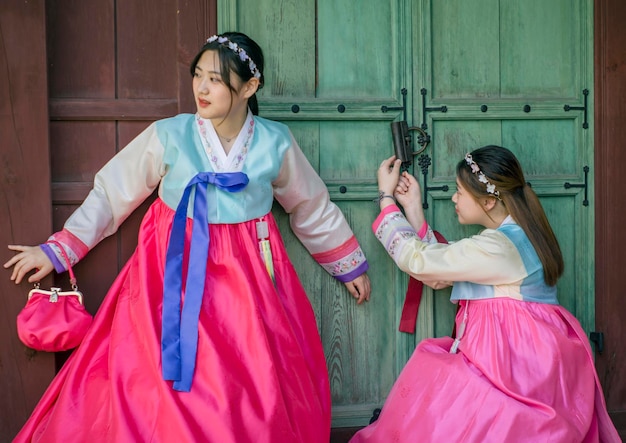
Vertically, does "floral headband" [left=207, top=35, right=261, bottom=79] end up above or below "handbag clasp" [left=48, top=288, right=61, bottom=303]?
above

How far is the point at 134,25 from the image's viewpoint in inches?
107

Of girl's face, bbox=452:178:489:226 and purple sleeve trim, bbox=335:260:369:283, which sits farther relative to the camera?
purple sleeve trim, bbox=335:260:369:283

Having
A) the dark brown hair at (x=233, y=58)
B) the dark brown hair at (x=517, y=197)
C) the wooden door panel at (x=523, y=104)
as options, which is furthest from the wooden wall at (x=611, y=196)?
the dark brown hair at (x=233, y=58)

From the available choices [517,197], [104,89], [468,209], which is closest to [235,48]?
[104,89]

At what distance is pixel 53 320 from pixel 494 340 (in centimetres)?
140

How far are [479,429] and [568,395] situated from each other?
336 millimetres

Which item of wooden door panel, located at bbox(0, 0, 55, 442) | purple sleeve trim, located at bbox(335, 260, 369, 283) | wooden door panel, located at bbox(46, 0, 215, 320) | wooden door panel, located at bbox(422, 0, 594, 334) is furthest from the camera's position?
wooden door panel, located at bbox(422, 0, 594, 334)

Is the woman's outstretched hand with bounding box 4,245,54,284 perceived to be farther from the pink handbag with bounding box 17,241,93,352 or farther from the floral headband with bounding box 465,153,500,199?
the floral headband with bounding box 465,153,500,199

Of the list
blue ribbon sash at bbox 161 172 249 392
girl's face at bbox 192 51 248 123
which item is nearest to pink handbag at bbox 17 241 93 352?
blue ribbon sash at bbox 161 172 249 392

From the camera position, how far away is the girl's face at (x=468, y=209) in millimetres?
2693

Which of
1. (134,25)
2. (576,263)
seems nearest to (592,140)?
(576,263)

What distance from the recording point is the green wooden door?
2.85 meters

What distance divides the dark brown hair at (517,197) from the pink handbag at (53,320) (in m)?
1.36

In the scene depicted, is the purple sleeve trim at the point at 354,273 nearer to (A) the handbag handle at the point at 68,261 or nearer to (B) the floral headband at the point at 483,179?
(B) the floral headband at the point at 483,179
